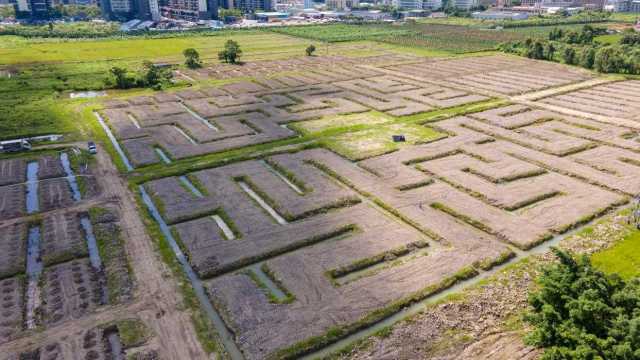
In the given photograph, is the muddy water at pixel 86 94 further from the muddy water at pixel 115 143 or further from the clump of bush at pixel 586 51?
the clump of bush at pixel 586 51

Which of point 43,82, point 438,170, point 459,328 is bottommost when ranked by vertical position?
point 459,328

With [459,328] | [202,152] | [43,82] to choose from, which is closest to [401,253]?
[459,328]

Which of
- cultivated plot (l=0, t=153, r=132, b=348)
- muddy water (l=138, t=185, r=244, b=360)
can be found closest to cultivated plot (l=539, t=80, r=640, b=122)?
muddy water (l=138, t=185, r=244, b=360)

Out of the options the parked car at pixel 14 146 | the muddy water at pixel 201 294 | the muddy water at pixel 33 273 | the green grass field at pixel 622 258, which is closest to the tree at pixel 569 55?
the green grass field at pixel 622 258

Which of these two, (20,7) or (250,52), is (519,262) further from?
(20,7)

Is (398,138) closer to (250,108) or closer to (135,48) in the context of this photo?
(250,108)

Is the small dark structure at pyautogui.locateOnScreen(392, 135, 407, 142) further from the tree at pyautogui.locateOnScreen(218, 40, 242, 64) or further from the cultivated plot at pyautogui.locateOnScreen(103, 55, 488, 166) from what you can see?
the tree at pyautogui.locateOnScreen(218, 40, 242, 64)

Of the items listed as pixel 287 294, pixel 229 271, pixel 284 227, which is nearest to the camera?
pixel 287 294

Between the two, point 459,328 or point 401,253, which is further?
point 401,253
